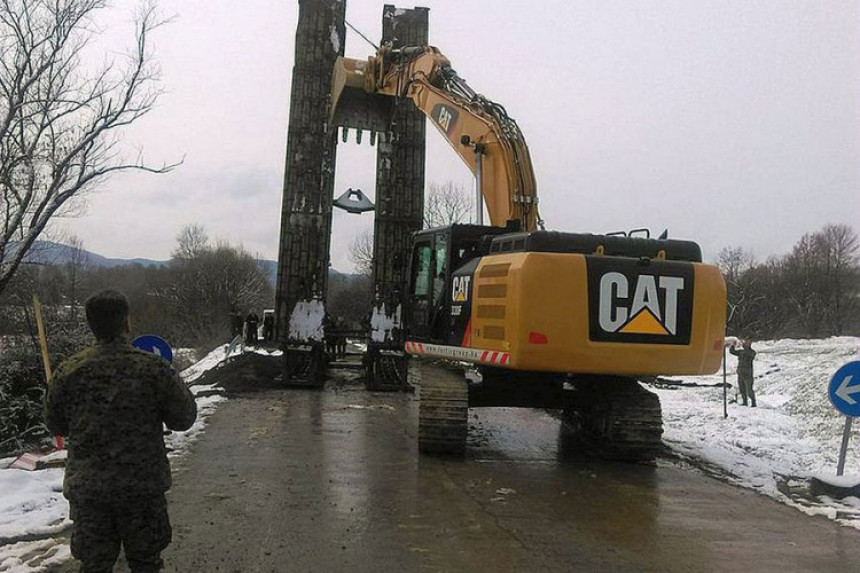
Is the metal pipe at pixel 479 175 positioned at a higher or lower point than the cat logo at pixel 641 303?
higher

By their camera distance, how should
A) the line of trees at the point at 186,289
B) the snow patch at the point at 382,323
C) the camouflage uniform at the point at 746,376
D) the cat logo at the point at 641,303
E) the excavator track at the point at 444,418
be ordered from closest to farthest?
the cat logo at the point at 641,303 < the excavator track at the point at 444,418 < the camouflage uniform at the point at 746,376 < the snow patch at the point at 382,323 < the line of trees at the point at 186,289

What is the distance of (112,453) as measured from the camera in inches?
147

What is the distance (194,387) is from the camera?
1644cm

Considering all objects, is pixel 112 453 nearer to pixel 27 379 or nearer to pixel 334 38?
pixel 334 38

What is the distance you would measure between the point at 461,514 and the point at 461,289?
3.65 m

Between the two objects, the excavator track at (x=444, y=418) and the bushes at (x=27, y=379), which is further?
the bushes at (x=27, y=379)

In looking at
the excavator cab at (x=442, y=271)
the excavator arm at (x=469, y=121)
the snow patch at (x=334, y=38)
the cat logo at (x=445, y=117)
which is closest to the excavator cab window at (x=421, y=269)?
the excavator cab at (x=442, y=271)

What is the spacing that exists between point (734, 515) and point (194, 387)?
40.3ft

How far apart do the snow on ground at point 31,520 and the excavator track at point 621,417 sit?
6375 mm

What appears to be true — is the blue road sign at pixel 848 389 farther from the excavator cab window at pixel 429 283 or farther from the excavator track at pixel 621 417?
the excavator cab window at pixel 429 283

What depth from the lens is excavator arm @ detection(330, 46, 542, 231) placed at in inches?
416

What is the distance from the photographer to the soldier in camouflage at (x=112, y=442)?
370 centimetres

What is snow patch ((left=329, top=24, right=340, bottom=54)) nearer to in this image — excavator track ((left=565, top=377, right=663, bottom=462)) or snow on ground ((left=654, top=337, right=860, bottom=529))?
snow on ground ((left=654, top=337, right=860, bottom=529))

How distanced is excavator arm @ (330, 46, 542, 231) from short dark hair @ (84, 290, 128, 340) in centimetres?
719
